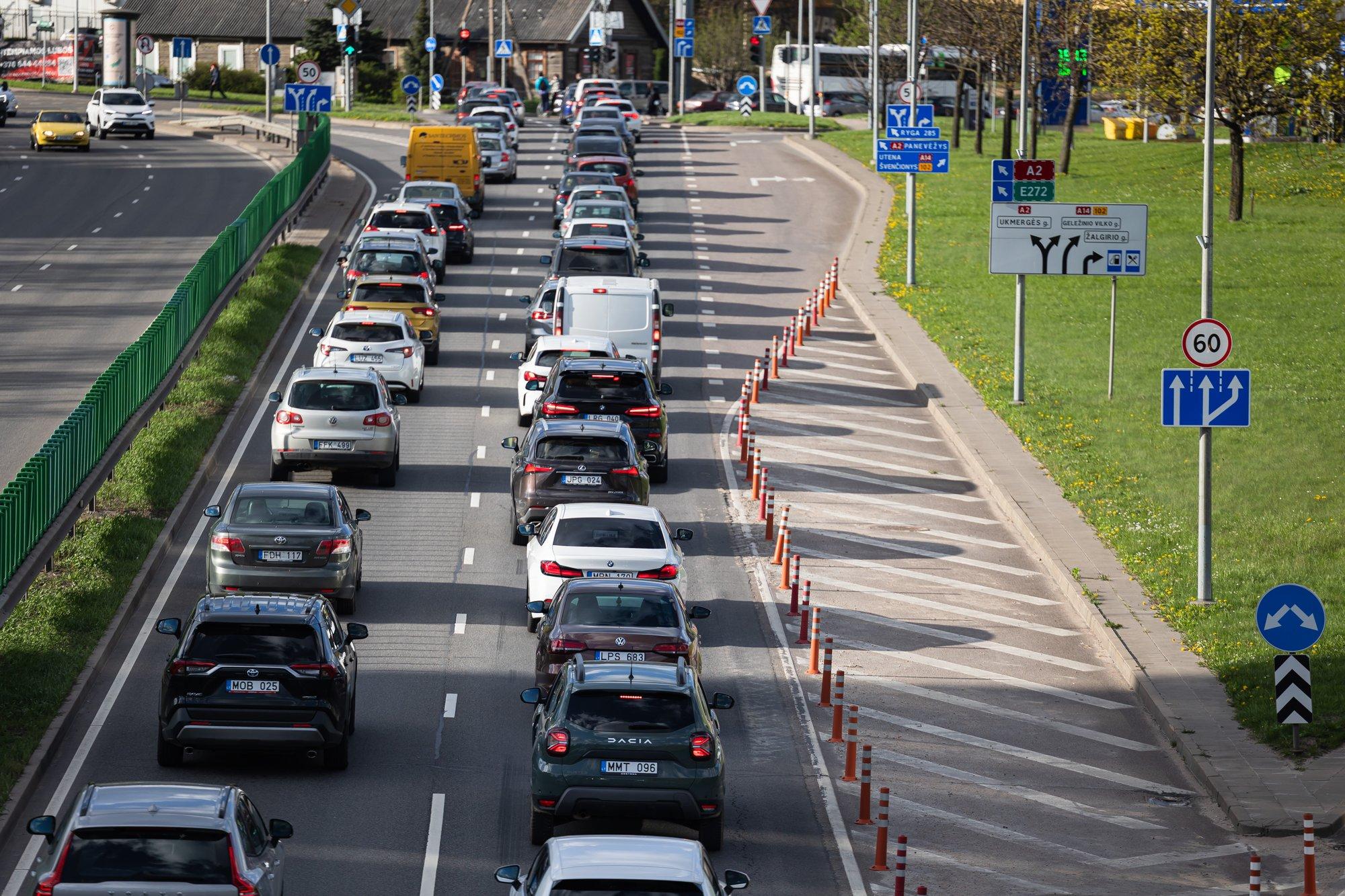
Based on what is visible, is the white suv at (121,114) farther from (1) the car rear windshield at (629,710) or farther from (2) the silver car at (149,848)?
(2) the silver car at (149,848)

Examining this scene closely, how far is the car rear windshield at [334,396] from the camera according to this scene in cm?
2739

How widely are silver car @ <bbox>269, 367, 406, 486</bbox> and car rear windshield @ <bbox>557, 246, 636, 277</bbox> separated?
11.7m

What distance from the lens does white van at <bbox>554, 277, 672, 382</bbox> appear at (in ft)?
109

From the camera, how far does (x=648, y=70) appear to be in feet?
411

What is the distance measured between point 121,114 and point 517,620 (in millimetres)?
57363

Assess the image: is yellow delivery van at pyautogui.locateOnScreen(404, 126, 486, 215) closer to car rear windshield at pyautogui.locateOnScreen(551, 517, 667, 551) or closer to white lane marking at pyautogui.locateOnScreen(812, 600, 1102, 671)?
white lane marking at pyautogui.locateOnScreen(812, 600, 1102, 671)

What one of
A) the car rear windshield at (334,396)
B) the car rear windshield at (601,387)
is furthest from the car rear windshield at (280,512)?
the car rear windshield at (601,387)

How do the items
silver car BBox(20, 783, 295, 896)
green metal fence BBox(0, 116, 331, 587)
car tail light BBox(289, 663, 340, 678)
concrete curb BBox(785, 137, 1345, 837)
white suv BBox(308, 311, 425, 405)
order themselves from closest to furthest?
silver car BBox(20, 783, 295, 896), car tail light BBox(289, 663, 340, 678), concrete curb BBox(785, 137, 1345, 837), green metal fence BBox(0, 116, 331, 587), white suv BBox(308, 311, 425, 405)

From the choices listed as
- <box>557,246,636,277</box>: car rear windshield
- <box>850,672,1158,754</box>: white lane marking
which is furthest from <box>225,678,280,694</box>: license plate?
<box>557,246,636,277</box>: car rear windshield

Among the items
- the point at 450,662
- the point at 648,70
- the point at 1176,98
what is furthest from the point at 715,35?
the point at 450,662

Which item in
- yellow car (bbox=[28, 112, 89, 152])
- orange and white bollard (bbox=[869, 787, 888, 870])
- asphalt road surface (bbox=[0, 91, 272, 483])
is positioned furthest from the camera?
yellow car (bbox=[28, 112, 89, 152])

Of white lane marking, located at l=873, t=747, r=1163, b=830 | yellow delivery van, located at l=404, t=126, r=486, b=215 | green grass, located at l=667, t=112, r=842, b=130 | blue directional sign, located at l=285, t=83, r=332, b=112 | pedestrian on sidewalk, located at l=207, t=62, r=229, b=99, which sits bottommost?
white lane marking, located at l=873, t=747, r=1163, b=830

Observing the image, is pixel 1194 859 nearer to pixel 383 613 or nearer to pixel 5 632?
pixel 383 613

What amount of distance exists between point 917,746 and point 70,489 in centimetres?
1134
